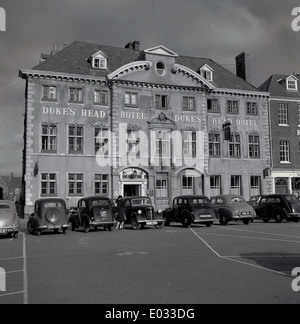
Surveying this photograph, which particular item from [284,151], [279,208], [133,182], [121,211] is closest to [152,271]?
[121,211]

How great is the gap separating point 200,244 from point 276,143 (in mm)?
27708

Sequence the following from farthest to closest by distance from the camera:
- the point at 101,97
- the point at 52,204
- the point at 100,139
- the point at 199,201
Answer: the point at 101,97, the point at 100,139, the point at 199,201, the point at 52,204

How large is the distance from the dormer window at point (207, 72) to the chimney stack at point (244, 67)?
4629 millimetres

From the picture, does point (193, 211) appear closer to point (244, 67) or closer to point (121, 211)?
point (121, 211)

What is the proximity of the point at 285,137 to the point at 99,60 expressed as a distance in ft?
63.9

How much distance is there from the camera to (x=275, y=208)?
79.3 ft

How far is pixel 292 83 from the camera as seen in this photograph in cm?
4103

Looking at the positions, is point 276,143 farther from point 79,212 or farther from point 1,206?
point 1,206

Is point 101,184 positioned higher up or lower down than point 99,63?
lower down

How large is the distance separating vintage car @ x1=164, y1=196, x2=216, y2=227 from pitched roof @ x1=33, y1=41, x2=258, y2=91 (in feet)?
49.2

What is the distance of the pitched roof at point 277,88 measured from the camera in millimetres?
39969

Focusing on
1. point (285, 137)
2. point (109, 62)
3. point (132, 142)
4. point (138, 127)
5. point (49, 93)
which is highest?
point (109, 62)

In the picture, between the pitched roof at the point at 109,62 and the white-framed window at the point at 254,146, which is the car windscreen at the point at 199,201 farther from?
the white-framed window at the point at 254,146
